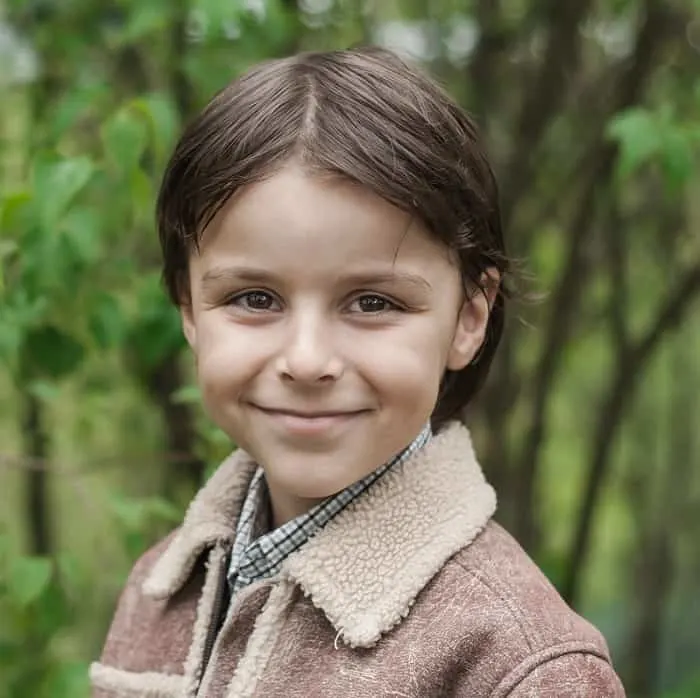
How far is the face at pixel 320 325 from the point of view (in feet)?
3.55

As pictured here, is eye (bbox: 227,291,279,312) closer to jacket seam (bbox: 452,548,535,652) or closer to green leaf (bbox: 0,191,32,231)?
jacket seam (bbox: 452,548,535,652)

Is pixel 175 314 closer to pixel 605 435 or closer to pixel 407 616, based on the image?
pixel 407 616

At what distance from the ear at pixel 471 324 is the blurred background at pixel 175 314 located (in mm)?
353

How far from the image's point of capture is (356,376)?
111 cm

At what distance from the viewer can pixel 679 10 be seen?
99.0 inches

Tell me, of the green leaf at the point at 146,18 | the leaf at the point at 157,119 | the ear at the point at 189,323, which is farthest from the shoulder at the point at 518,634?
the green leaf at the point at 146,18

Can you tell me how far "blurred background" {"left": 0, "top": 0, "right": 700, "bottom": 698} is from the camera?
5.69 ft

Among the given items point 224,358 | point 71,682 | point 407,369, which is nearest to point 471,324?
point 407,369

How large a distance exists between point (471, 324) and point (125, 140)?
63 cm

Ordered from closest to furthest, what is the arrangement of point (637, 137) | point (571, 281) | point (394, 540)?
point (394, 540) < point (637, 137) < point (571, 281)

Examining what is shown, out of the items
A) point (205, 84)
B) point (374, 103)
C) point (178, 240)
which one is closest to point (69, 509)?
point (205, 84)

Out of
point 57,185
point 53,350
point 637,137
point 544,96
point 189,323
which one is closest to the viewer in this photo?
point 189,323

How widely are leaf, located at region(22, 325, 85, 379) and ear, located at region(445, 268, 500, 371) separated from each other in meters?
0.78

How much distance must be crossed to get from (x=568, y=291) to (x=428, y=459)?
1.65 metres
